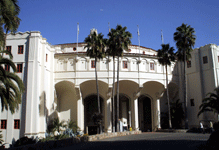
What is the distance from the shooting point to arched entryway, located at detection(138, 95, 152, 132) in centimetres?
4122

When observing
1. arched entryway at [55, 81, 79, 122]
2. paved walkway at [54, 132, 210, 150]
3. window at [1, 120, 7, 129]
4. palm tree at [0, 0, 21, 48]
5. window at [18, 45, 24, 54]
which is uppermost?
window at [18, 45, 24, 54]

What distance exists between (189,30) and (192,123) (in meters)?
14.6

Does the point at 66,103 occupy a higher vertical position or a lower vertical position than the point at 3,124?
higher

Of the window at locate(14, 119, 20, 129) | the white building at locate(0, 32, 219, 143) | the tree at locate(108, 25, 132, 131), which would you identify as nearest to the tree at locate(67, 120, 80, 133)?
the white building at locate(0, 32, 219, 143)

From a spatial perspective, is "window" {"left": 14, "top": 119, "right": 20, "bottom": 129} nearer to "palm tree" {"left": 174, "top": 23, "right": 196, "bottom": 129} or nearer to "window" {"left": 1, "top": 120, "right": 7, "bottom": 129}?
"window" {"left": 1, "top": 120, "right": 7, "bottom": 129}

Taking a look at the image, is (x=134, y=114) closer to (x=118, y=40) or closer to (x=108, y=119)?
(x=108, y=119)

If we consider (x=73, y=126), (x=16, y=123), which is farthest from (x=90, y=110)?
(x=16, y=123)

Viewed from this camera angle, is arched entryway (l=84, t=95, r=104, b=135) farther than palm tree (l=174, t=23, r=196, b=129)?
Yes

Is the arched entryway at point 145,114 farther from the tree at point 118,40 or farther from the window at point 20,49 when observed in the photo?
the window at point 20,49

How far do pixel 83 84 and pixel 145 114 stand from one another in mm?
14173

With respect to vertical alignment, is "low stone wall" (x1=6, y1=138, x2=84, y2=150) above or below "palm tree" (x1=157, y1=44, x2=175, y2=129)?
below

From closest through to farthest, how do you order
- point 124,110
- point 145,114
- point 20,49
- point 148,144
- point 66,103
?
point 148,144, point 20,49, point 66,103, point 124,110, point 145,114

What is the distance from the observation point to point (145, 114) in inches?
1644

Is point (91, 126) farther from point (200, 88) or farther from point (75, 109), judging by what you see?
point (200, 88)
